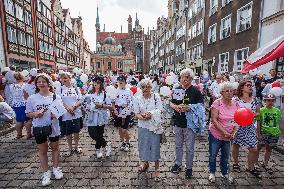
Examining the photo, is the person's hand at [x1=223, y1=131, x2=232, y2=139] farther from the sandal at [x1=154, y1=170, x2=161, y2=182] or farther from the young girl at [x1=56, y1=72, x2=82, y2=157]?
the young girl at [x1=56, y1=72, x2=82, y2=157]

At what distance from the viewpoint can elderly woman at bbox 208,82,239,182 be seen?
432 cm

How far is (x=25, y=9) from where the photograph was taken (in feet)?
86.1

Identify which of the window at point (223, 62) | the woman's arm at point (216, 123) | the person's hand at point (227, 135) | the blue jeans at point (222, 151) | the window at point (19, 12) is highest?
the window at point (19, 12)

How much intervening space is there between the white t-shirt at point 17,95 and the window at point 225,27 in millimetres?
17485

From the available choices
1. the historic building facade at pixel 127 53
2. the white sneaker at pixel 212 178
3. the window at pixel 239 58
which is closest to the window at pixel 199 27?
the window at pixel 239 58

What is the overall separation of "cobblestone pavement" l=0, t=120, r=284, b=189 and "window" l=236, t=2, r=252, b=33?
13206 mm

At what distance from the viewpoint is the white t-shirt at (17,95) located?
7059mm

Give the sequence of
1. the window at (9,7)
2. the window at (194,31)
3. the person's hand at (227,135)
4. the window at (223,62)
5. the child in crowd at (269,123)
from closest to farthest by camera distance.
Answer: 1. the person's hand at (227,135)
2. the child in crowd at (269,123)
3. the window at (223,62)
4. the window at (9,7)
5. the window at (194,31)

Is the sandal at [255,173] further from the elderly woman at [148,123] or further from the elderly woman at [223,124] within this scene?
the elderly woman at [148,123]

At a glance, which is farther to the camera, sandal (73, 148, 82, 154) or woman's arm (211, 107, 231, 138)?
sandal (73, 148, 82, 154)

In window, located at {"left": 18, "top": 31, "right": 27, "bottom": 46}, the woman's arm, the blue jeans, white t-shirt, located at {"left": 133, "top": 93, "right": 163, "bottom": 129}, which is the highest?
window, located at {"left": 18, "top": 31, "right": 27, "bottom": 46}

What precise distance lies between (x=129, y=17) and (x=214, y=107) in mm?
108504

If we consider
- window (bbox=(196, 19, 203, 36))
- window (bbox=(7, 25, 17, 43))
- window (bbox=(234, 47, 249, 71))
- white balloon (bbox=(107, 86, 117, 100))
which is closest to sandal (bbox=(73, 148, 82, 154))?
white balloon (bbox=(107, 86, 117, 100))

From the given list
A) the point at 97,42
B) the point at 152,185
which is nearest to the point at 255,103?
the point at 152,185
